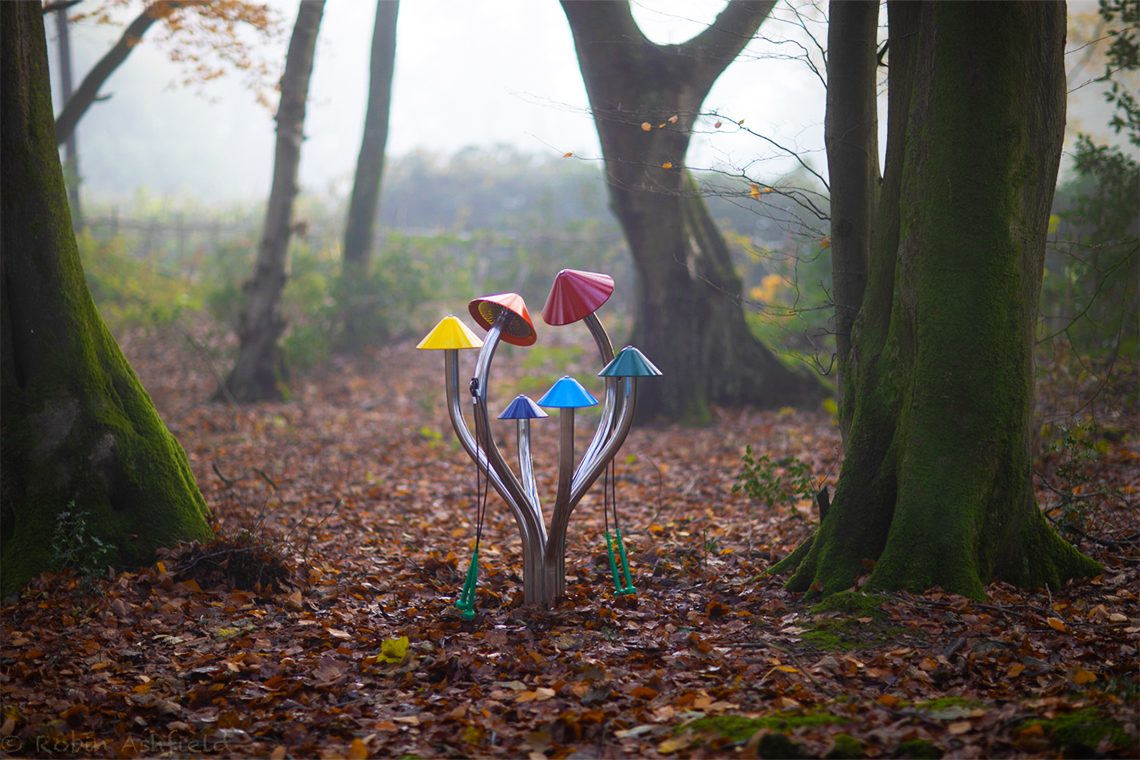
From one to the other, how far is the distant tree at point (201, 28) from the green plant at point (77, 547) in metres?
7.29

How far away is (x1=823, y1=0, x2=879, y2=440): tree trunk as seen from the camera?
164 inches

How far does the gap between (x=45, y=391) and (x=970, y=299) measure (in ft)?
16.3

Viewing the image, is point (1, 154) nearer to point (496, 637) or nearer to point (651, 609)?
point (496, 637)

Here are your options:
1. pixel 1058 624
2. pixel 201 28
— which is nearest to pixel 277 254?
pixel 201 28

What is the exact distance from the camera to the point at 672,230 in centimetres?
820

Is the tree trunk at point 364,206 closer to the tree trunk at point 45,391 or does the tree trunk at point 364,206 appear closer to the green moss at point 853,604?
the tree trunk at point 45,391

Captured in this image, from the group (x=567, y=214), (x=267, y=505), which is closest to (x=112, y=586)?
(x=267, y=505)

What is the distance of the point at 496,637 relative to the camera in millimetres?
3295

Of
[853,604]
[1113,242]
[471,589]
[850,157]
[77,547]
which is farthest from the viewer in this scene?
[1113,242]

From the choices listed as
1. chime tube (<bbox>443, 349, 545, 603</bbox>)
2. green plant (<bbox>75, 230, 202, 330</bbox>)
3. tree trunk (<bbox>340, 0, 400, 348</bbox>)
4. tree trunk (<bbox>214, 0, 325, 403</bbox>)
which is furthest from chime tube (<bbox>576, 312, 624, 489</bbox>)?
green plant (<bbox>75, 230, 202, 330</bbox>)

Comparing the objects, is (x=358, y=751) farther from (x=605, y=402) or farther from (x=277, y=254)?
(x=277, y=254)

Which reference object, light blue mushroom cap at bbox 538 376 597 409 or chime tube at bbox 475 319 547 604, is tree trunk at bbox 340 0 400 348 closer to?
chime tube at bbox 475 319 547 604

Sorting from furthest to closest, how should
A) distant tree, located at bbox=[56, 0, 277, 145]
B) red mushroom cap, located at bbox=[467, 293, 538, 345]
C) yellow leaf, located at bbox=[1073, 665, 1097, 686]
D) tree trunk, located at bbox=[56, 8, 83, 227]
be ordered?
tree trunk, located at bbox=[56, 8, 83, 227]
distant tree, located at bbox=[56, 0, 277, 145]
red mushroom cap, located at bbox=[467, 293, 538, 345]
yellow leaf, located at bbox=[1073, 665, 1097, 686]

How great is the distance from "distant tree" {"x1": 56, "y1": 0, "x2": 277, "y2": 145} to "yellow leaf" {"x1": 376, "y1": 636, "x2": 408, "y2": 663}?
8.88 meters
